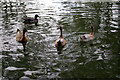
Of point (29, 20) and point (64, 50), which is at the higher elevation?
point (29, 20)

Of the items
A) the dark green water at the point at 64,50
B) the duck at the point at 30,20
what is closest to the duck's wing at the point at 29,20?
the duck at the point at 30,20

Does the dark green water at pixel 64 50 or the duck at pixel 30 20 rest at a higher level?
the duck at pixel 30 20

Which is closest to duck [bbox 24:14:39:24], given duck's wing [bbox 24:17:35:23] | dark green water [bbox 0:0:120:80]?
duck's wing [bbox 24:17:35:23]

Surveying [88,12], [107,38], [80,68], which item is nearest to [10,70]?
[80,68]

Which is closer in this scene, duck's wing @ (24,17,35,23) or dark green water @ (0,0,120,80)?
dark green water @ (0,0,120,80)

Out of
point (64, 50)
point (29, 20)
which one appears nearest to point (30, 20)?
point (29, 20)

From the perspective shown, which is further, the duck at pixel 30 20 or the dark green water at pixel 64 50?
the duck at pixel 30 20

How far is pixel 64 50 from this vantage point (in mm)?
10625

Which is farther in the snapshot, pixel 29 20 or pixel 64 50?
pixel 29 20

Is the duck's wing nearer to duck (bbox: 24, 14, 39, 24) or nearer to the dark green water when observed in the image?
duck (bbox: 24, 14, 39, 24)

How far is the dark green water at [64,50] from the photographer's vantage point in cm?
845

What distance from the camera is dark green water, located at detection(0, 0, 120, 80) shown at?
8445mm

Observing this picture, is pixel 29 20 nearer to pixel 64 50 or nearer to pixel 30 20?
pixel 30 20

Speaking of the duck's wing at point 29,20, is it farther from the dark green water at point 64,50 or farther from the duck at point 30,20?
the dark green water at point 64,50
